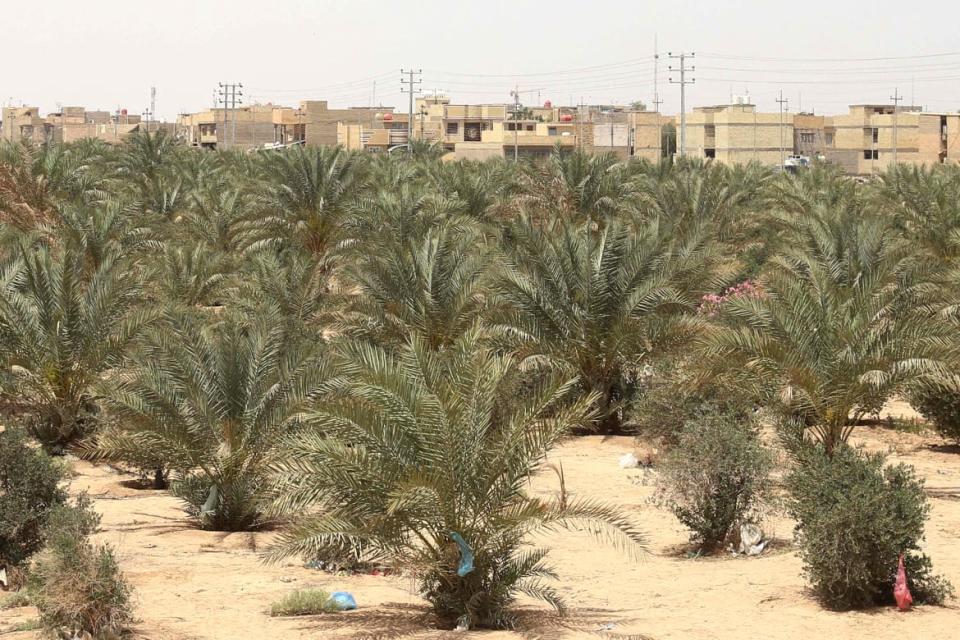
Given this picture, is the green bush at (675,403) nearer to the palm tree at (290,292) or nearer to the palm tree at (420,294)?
the palm tree at (420,294)

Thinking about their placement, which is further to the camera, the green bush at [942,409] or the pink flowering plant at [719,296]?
the pink flowering plant at [719,296]

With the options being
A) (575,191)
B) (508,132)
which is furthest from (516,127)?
(575,191)

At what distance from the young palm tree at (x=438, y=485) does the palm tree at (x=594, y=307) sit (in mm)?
8582

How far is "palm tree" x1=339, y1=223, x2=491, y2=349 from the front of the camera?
19.5 metres

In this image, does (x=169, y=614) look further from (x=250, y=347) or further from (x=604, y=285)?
(x=604, y=285)

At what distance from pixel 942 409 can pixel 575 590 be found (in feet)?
26.8

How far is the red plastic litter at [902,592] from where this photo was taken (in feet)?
32.3

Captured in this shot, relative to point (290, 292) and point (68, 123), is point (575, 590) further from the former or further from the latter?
point (68, 123)

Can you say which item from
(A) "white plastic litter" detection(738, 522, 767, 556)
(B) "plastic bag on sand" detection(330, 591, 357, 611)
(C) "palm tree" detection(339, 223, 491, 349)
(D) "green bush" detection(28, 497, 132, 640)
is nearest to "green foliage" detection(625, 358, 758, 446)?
(A) "white plastic litter" detection(738, 522, 767, 556)

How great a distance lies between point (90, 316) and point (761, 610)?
10.5 m

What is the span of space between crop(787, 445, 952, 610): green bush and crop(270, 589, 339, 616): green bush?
350cm

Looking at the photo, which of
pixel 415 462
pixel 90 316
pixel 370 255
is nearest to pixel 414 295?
pixel 370 255

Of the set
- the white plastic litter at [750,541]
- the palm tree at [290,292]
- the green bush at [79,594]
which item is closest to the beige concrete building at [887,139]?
the palm tree at [290,292]

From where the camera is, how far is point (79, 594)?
8.42m
